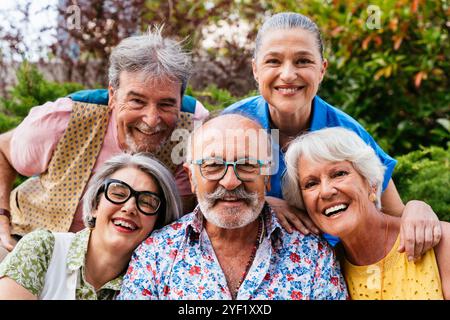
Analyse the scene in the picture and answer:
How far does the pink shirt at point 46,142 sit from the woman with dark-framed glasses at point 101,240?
49 centimetres

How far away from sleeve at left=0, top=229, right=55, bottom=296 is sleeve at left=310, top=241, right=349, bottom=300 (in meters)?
1.30

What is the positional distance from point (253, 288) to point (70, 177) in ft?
4.76

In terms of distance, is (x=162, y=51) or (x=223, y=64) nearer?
(x=162, y=51)

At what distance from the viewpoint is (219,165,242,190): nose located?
2.76 m

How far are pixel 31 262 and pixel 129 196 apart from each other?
561 millimetres

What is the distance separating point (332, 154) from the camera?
2.83m

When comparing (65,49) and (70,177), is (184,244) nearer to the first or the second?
(70,177)

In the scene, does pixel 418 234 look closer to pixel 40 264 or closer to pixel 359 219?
pixel 359 219

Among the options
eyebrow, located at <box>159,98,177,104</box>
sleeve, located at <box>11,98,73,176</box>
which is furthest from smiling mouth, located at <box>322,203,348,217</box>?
sleeve, located at <box>11,98,73,176</box>

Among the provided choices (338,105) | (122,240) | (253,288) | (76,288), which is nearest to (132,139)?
(122,240)

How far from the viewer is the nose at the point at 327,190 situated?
277cm

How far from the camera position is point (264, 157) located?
9.62ft

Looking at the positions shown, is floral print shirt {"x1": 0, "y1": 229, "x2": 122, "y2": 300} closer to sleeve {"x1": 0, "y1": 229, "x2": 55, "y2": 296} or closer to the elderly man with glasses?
sleeve {"x1": 0, "y1": 229, "x2": 55, "y2": 296}

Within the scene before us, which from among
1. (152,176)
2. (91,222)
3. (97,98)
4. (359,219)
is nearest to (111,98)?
(97,98)
